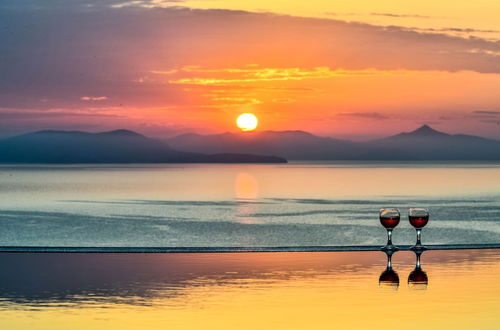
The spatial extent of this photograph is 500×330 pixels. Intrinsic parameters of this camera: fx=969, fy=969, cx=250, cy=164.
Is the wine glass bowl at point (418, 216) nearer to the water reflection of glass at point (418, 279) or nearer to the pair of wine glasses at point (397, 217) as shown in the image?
the pair of wine glasses at point (397, 217)

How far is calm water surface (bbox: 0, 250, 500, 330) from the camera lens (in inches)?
218

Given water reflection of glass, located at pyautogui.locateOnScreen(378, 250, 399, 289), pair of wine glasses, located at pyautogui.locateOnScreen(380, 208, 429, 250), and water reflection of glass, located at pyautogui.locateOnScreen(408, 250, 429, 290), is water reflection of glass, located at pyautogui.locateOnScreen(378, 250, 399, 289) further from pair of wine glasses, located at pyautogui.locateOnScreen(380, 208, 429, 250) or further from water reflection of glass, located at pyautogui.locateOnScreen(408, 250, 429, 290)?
pair of wine glasses, located at pyautogui.locateOnScreen(380, 208, 429, 250)

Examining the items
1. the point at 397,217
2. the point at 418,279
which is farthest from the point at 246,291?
the point at 397,217

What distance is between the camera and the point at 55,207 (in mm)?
51750

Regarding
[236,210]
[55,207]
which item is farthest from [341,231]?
[55,207]

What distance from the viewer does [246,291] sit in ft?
22.0

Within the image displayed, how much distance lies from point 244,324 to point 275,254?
3971mm

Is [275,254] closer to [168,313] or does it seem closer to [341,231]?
[168,313]

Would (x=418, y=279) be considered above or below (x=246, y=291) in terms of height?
above

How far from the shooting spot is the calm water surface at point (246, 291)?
18.2ft

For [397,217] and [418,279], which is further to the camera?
[397,217]

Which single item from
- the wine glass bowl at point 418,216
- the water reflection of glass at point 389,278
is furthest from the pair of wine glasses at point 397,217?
the water reflection of glass at point 389,278

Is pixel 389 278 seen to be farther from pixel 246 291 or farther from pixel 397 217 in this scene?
pixel 246 291

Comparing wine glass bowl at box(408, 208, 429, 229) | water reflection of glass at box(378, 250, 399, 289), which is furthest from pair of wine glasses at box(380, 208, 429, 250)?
water reflection of glass at box(378, 250, 399, 289)
